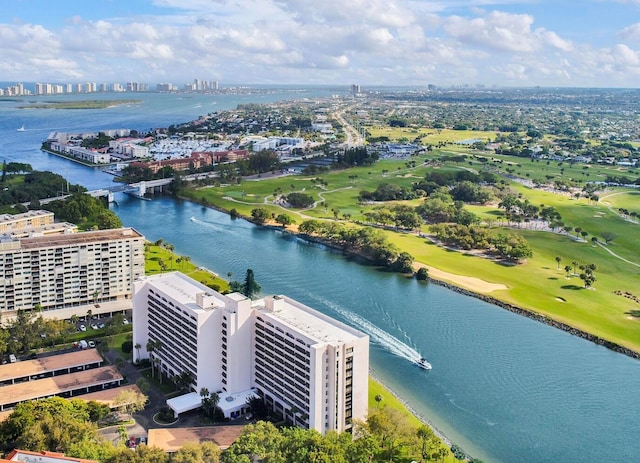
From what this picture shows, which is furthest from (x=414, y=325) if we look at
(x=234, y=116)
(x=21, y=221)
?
(x=234, y=116)

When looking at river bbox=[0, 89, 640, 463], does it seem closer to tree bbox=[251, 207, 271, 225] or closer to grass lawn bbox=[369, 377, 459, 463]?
grass lawn bbox=[369, 377, 459, 463]

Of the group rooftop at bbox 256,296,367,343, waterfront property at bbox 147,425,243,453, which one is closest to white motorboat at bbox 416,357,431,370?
rooftop at bbox 256,296,367,343

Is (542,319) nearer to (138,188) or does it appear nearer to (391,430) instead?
(391,430)

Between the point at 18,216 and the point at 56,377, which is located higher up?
the point at 18,216

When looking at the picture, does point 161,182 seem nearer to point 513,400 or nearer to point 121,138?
point 121,138

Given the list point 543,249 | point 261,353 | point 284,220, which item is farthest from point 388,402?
point 284,220

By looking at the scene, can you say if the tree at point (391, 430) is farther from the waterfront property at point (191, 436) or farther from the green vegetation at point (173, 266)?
the green vegetation at point (173, 266)
